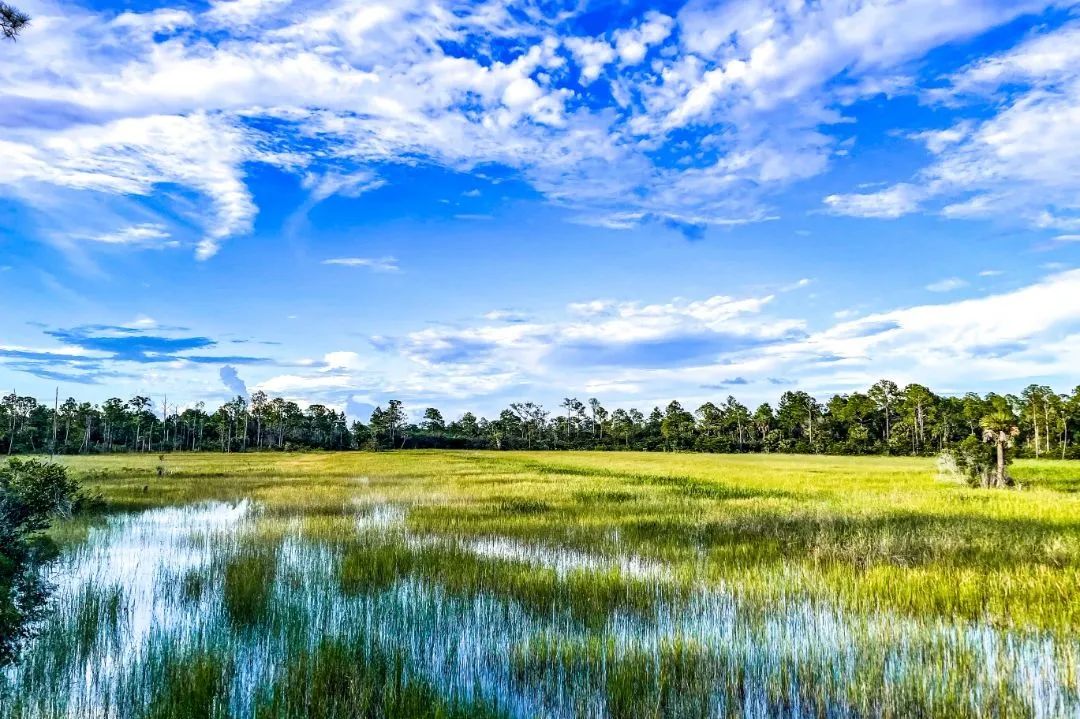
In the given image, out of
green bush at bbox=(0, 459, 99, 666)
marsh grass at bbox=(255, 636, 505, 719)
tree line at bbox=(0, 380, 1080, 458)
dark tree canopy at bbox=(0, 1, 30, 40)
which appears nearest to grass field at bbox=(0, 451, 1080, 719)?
marsh grass at bbox=(255, 636, 505, 719)

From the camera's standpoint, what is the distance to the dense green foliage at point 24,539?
7266 mm

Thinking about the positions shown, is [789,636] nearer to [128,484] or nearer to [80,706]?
[80,706]

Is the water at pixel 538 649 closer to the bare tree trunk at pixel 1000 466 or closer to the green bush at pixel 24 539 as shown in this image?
the green bush at pixel 24 539

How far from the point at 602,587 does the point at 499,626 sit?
2051 mm

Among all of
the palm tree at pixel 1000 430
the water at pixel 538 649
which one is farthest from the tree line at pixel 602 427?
the water at pixel 538 649

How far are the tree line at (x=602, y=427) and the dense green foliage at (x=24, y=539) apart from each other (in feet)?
247

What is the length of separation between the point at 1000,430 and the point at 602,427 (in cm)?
11305

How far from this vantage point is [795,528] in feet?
46.9

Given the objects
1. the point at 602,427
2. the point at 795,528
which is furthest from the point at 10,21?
the point at 602,427

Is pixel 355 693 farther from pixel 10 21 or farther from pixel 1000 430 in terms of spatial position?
pixel 1000 430

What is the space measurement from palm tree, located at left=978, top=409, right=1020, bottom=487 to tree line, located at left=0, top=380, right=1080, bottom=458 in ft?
190

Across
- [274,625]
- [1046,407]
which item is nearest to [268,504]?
[274,625]

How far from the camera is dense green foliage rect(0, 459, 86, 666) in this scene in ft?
23.8

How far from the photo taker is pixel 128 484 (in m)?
26.7
